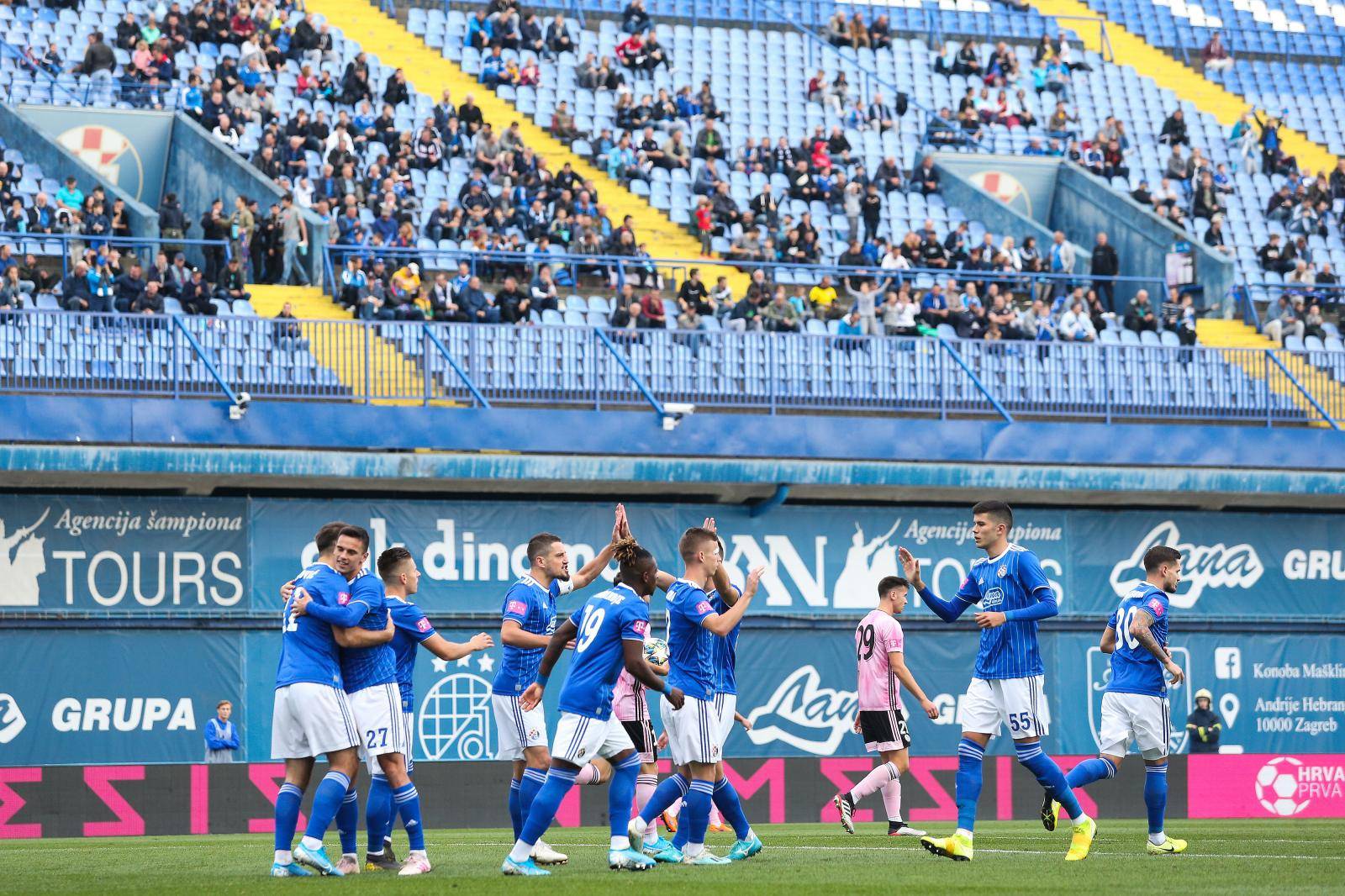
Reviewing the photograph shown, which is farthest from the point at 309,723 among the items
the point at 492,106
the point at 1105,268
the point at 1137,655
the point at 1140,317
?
the point at 492,106

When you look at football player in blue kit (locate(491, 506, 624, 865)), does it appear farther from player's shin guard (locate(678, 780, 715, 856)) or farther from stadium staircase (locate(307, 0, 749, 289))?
stadium staircase (locate(307, 0, 749, 289))

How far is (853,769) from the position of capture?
2308 cm

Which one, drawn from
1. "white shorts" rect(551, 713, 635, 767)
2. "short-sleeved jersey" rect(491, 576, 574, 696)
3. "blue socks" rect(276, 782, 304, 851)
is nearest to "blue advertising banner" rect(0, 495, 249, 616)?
"short-sleeved jersey" rect(491, 576, 574, 696)

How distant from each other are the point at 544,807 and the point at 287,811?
5.32 ft

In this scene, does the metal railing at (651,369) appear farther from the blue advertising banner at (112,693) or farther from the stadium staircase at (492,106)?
the stadium staircase at (492,106)

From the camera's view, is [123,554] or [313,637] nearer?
[313,637]

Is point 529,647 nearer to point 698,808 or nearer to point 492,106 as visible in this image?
point 698,808

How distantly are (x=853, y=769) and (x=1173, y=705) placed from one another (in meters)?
7.30

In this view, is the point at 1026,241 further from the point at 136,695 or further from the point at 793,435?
the point at 136,695

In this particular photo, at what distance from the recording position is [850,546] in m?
27.9

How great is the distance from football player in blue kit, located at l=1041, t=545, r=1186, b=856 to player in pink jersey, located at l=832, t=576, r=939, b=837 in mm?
2885

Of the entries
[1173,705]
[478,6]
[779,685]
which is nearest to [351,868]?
[779,685]

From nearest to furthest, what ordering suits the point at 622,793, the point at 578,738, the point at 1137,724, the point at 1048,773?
1. the point at 578,738
2. the point at 622,793
3. the point at 1048,773
4. the point at 1137,724

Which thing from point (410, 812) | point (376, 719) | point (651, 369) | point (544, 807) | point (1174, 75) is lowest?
point (410, 812)
